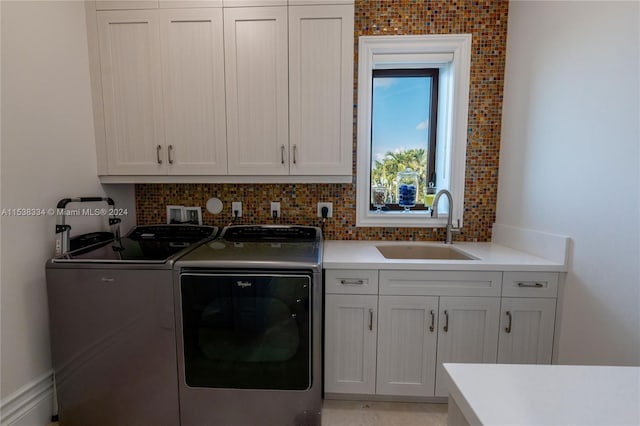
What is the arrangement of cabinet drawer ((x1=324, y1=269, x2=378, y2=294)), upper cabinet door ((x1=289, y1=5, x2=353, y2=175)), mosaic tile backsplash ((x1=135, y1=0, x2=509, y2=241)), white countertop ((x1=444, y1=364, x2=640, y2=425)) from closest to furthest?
white countertop ((x1=444, y1=364, x2=640, y2=425)), cabinet drawer ((x1=324, y1=269, x2=378, y2=294)), upper cabinet door ((x1=289, y1=5, x2=353, y2=175)), mosaic tile backsplash ((x1=135, y1=0, x2=509, y2=241))

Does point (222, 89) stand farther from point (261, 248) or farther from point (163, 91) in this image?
point (261, 248)

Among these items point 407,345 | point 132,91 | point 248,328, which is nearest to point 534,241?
point 407,345

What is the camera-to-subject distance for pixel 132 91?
1740mm

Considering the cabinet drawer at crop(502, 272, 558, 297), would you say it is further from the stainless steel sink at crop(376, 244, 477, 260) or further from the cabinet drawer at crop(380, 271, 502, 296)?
the stainless steel sink at crop(376, 244, 477, 260)

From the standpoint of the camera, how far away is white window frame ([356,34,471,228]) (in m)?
1.92

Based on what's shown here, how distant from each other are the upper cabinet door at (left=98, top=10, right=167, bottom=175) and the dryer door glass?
924 mm

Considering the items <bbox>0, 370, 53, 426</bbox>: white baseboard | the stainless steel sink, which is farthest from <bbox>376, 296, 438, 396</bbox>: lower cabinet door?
<bbox>0, 370, 53, 426</bbox>: white baseboard

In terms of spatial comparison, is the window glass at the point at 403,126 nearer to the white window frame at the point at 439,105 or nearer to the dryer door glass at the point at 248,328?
the white window frame at the point at 439,105

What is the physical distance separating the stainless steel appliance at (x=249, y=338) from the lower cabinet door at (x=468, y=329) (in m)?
0.70

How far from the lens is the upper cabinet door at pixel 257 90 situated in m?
1.67

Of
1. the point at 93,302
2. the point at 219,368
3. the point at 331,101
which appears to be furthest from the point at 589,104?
the point at 93,302

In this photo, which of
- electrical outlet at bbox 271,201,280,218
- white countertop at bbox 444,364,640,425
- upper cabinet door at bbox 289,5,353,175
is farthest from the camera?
electrical outlet at bbox 271,201,280,218

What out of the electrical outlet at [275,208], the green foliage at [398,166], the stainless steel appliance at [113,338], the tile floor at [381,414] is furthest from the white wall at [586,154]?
the stainless steel appliance at [113,338]

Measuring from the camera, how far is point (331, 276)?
1555 millimetres
